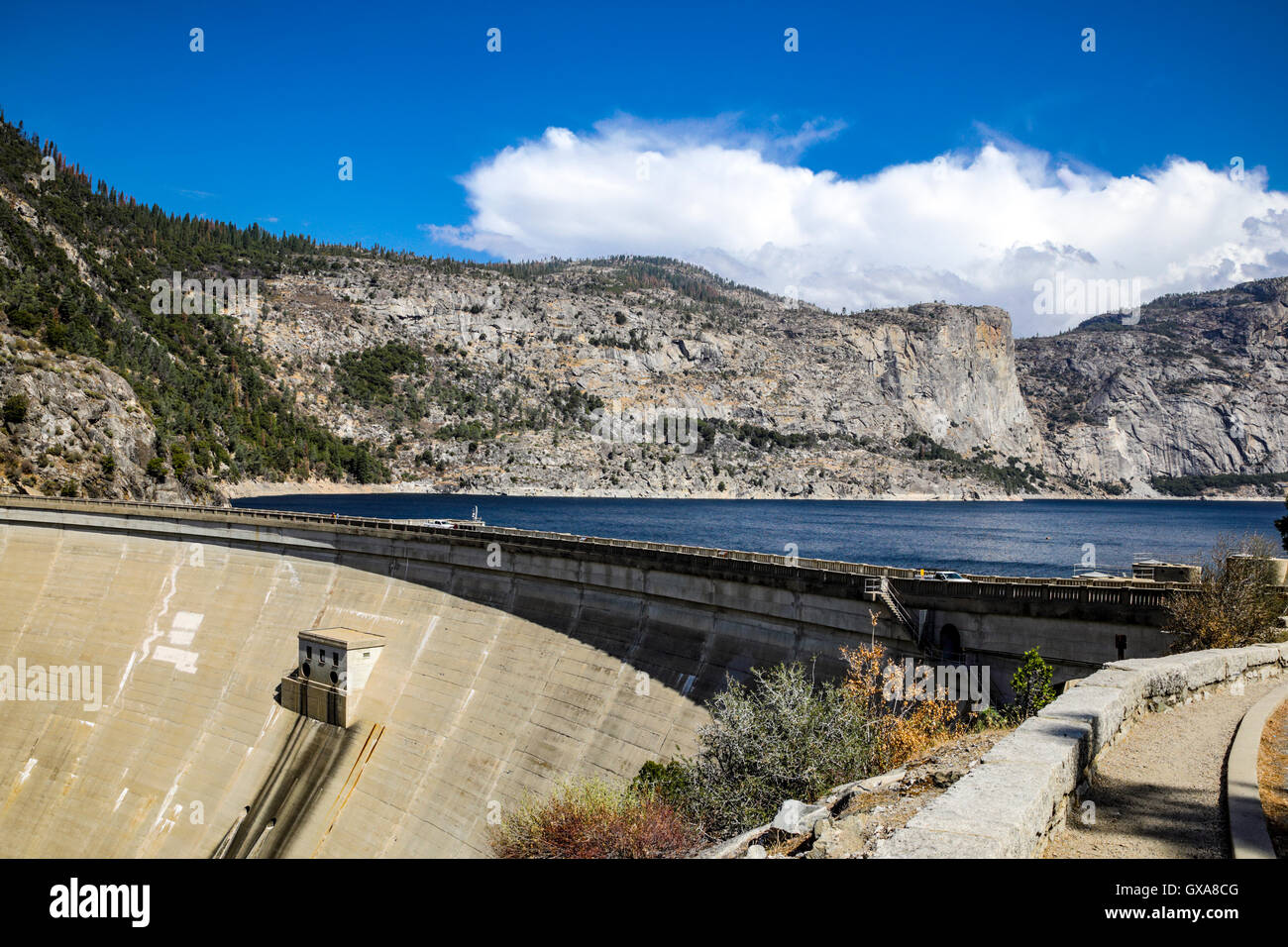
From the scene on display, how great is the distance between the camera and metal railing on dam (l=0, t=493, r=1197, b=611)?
22547 mm

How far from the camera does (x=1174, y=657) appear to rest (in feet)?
46.3

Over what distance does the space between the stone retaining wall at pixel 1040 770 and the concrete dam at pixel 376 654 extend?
431 inches

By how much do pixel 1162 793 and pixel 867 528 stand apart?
141002mm

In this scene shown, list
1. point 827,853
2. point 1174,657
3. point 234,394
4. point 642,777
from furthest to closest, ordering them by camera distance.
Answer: point 234,394 < point 642,777 < point 1174,657 < point 827,853

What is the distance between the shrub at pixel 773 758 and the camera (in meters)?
16.5

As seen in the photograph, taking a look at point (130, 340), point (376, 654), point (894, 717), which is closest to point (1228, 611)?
point (894, 717)

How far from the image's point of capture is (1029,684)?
66.8 feet

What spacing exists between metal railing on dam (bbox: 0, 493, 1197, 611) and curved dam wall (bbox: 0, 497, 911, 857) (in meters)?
0.44

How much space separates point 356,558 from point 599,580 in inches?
680

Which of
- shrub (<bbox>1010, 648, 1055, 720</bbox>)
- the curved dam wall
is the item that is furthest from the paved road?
the curved dam wall

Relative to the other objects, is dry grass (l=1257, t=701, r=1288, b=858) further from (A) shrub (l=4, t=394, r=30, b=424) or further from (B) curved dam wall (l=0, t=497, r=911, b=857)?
(A) shrub (l=4, t=394, r=30, b=424)

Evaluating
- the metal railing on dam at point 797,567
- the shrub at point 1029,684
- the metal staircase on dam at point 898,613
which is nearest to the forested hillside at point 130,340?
the metal railing on dam at point 797,567
